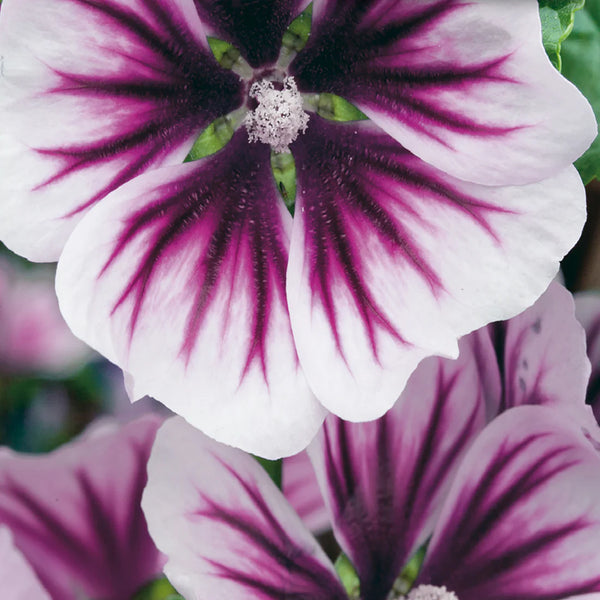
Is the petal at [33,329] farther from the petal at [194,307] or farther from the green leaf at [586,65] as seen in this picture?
the green leaf at [586,65]

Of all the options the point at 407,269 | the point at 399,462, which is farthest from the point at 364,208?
the point at 399,462

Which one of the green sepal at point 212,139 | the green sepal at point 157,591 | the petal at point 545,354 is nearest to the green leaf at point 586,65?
the petal at point 545,354

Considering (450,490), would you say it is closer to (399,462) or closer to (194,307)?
(399,462)

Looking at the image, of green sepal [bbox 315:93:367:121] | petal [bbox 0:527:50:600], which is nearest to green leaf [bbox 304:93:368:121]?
green sepal [bbox 315:93:367:121]

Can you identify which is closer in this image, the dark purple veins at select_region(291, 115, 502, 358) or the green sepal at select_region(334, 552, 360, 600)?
the dark purple veins at select_region(291, 115, 502, 358)

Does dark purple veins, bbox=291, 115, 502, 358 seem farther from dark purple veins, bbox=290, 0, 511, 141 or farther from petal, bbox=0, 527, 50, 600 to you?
petal, bbox=0, 527, 50, 600

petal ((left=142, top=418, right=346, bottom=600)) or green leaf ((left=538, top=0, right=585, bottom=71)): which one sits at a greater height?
green leaf ((left=538, top=0, right=585, bottom=71))

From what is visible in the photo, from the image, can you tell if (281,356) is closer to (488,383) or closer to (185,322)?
(185,322)

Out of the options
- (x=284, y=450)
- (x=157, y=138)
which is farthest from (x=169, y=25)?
(x=284, y=450)
